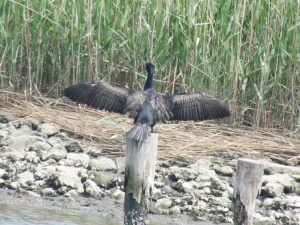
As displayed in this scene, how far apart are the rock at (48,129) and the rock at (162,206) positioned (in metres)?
1.73

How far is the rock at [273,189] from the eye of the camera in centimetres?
434

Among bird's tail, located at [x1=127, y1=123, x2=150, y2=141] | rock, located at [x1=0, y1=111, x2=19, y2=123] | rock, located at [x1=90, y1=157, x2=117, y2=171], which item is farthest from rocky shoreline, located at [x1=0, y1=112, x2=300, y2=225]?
bird's tail, located at [x1=127, y1=123, x2=150, y2=141]

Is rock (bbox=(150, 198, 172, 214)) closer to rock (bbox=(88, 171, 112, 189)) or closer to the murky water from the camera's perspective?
the murky water

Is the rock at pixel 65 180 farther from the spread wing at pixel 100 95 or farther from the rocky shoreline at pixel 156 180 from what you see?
the spread wing at pixel 100 95

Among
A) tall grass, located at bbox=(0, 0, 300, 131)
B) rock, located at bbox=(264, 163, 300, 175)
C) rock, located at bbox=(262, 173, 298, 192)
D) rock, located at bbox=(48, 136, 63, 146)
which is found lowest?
rock, located at bbox=(262, 173, 298, 192)

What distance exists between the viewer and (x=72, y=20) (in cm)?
543

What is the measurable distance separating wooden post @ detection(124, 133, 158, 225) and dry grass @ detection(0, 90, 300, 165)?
5.09ft

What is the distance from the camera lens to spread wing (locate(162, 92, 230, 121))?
4.18 m

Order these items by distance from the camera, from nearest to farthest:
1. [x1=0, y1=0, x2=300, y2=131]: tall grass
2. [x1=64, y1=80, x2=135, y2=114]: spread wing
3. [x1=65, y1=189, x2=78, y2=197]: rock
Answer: [x1=64, y1=80, x2=135, y2=114]: spread wing → [x1=65, y1=189, x2=78, y2=197]: rock → [x1=0, y1=0, x2=300, y2=131]: tall grass

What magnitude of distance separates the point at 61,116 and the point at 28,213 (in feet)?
6.12

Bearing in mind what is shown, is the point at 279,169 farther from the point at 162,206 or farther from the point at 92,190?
the point at 92,190

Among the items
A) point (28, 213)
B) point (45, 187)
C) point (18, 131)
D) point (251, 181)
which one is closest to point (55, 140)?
point (18, 131)

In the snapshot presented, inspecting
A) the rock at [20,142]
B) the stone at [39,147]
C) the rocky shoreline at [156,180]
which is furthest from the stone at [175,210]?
the rock at [20,142]

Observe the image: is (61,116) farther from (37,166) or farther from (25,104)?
(37,166)
